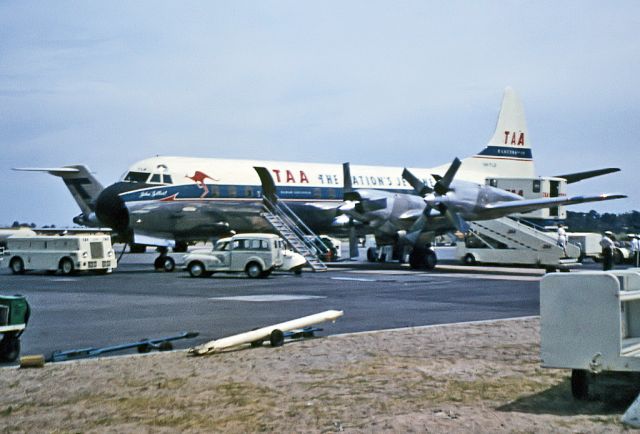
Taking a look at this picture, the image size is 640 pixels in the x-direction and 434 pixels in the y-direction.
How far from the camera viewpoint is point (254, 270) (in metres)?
29.2

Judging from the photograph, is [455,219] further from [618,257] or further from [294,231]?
[618,257]

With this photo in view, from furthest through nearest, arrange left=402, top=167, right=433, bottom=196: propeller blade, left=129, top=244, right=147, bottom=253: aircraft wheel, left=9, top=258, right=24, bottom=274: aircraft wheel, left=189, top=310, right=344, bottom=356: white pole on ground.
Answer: left=402, top=167, right=433, bottom=196: propeller blade
left=129, top=244, right=147, bottom=253: aircraft wheel
left=9, top=258, right=24, bottom=274: aircraft wheel
left=189, top=310, right=344, bottom=356: white pole on ground

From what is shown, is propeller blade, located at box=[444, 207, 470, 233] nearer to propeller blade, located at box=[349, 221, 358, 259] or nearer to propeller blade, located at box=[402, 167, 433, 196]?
propeller blade, located at box=[402, 167, 433, 196]

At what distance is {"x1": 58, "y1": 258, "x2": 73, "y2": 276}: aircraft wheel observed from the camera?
3198 cm

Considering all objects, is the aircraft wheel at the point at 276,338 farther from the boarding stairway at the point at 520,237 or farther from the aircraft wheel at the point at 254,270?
the boarding stairway at the point at 520,237

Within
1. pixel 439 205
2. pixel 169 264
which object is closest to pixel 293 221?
pixel 169 264

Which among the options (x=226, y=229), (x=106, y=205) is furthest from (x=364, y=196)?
(x=106, y=205)

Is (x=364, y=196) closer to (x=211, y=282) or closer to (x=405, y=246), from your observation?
(x=405, y=246)

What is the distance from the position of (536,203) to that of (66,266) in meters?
19.9

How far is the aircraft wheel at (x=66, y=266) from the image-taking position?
1259 inches

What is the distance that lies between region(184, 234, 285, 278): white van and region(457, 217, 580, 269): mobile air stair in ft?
46.4

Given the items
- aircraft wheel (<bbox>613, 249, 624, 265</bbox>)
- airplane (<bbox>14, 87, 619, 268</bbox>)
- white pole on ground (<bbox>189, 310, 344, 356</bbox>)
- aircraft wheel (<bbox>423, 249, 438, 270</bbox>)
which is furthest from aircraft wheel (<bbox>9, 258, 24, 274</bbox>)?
aircraft wheel (<bbox>613, 249, 624, 265</bbox>)

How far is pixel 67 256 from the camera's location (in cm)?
3206

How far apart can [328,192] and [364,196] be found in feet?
15.5
